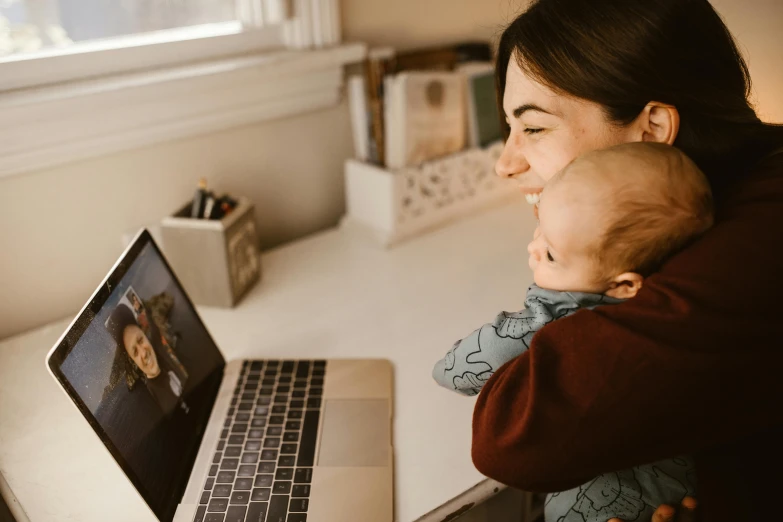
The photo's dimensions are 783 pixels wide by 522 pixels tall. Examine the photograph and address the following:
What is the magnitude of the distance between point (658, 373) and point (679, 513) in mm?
269

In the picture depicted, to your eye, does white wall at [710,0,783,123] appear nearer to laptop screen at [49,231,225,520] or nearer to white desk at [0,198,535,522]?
white desk at [0,198,535,522]

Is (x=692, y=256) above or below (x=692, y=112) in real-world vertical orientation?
below

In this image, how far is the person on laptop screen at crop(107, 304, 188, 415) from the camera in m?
0.79

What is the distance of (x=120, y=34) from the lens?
1.14 metres

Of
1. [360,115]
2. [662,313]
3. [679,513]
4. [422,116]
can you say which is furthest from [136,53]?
[679,513]

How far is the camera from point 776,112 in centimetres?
127

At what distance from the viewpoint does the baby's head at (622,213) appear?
2.17 ft

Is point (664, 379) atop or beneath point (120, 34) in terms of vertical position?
beneath

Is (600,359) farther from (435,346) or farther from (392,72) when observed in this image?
(392,72)

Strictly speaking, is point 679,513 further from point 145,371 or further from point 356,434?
point 145,371

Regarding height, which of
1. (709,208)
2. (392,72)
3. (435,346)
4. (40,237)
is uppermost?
(392,72)

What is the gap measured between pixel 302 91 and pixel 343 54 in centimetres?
12

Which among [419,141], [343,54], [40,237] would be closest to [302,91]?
[343,54]

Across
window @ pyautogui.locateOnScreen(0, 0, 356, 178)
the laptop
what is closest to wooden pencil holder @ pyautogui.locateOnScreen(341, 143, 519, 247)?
window @ pyautogui.locateOnScreen(0, 0, 356, 178)
